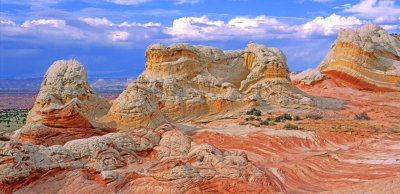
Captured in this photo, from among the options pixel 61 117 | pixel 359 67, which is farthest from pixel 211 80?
pixel 359 67

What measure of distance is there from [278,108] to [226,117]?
375cm

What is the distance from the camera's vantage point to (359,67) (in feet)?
97.2

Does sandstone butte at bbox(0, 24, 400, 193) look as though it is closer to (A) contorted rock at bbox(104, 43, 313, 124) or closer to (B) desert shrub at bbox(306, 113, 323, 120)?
(A) contorted rock at bbox(104, 43, 313, 124)

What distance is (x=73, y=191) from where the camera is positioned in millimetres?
6297

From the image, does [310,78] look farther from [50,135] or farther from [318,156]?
[50,135]

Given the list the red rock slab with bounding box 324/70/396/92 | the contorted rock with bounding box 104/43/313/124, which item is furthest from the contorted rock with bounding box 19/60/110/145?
the red rock slab with bounding box 324/70/396/92

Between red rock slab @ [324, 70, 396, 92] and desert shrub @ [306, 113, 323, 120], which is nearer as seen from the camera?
desert shrub @ [306, 113, 323, 120]

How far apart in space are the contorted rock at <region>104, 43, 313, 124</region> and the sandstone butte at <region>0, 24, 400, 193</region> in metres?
0.06

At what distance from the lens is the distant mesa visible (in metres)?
29.4

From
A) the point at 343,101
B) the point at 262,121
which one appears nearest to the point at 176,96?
the point at 262,121

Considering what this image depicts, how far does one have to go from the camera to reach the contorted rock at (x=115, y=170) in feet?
20.7

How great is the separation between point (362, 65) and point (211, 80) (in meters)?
18.2

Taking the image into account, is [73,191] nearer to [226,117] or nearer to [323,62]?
[226,117]

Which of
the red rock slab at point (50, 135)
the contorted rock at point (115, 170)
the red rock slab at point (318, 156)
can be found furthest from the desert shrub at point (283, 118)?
the red rock slab at point (50, 135)
